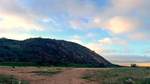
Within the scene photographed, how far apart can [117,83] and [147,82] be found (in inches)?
119

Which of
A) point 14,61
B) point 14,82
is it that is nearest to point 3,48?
point 14,61

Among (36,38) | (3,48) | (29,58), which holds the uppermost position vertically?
(36,38)

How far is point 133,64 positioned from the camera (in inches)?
2052

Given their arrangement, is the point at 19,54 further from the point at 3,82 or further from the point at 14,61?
the point at 3,82

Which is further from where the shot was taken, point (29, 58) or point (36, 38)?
point (36, 38)

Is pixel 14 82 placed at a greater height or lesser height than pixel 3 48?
lesser

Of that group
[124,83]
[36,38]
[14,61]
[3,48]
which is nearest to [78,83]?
[124,83]

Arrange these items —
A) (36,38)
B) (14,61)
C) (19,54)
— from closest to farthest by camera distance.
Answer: (14,61) → (19,54) → (36,38)

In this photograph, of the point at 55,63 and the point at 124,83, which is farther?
the point at 55,63

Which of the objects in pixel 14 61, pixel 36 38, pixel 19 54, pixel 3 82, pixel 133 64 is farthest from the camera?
pixel 36 38

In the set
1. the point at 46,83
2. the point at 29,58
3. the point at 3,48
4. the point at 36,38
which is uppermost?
the point at 36,38

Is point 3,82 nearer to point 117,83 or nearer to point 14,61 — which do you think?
point 117,83

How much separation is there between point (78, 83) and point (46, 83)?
3249mm

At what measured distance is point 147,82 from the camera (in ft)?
40.8
